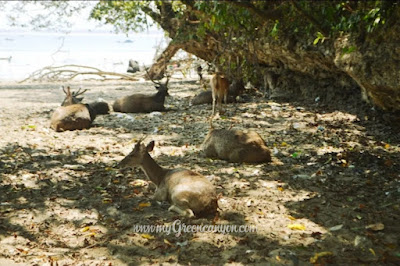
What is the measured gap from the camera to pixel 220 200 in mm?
5367

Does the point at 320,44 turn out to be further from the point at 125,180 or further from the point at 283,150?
the point at 125,180

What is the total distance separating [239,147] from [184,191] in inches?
81.2

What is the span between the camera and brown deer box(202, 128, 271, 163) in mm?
6730

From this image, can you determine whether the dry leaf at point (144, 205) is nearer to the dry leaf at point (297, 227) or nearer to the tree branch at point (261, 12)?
the dry leaf at point (297, 227)

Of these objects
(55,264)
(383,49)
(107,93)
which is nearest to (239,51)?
(107,93)

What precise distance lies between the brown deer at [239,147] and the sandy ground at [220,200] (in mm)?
172

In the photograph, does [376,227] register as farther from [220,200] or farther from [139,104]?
[139,104]

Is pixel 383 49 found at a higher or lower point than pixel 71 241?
higher

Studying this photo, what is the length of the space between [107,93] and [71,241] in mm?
12064

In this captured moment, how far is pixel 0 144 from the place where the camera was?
796 cm

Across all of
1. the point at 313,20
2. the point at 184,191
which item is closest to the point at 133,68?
the point at 313,20

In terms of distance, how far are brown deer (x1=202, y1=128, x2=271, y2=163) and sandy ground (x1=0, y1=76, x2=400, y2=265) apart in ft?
0.56

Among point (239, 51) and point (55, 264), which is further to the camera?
point (239, 51)

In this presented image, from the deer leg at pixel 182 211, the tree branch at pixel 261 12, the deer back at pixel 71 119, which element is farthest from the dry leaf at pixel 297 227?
the deer back at pixel 71 119
